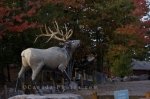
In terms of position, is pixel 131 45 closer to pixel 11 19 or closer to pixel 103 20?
pixel 103 20

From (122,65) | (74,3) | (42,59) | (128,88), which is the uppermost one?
(74,3)

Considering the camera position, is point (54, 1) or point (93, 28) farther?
point (93, 28)

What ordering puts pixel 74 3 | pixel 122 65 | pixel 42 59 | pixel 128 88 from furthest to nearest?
pixel 122 65
pixel 74 3
pixel 128 88
pixel 42 59

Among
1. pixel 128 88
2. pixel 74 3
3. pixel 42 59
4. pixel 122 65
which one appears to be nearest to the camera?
pixel 42 59

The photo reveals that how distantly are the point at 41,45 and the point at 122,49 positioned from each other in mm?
14823

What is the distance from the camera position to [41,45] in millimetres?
26016

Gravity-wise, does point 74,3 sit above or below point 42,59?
above

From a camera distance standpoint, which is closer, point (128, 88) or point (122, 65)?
point (128, 88)

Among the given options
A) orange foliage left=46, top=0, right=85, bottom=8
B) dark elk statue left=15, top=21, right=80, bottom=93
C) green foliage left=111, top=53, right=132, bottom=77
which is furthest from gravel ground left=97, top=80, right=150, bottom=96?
dark elk statue left=15, top=21, right=80, bottom=93

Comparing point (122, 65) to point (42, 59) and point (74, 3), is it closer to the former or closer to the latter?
point (74, 3)

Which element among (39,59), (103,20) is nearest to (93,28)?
(103,20)

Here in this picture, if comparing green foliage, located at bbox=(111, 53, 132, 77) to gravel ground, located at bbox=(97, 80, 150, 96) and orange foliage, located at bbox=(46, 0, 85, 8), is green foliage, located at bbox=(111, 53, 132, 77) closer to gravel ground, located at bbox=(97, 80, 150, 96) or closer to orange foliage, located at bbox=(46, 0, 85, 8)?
gravel ground, located at bbox=(97, 80, 150, 96)

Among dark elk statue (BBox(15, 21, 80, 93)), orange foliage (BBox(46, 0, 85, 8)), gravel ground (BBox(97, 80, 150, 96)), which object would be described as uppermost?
orange foliage (BBox(46, 0, 85, 8))

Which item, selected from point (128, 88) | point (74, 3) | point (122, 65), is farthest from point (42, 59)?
point (122, 65)
